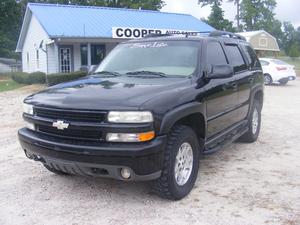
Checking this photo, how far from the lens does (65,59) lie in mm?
26672

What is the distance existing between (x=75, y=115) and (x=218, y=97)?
2.17m

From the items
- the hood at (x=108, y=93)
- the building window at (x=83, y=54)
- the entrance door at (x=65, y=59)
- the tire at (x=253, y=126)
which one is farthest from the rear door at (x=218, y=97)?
the building window at (x=83, y=54)

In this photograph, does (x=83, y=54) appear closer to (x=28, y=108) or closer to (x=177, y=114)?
(x=28, y=108)

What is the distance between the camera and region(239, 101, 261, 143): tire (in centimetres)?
744

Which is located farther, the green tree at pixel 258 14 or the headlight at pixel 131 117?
the green tree at pixel 258 14

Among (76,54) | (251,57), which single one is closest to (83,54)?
(76,54)

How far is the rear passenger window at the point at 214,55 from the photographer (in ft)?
18.7

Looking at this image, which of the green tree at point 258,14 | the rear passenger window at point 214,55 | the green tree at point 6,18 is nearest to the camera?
the rear passenger window at point 214,55

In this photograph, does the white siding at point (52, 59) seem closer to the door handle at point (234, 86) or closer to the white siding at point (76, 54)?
the white siding at point (76, 54)

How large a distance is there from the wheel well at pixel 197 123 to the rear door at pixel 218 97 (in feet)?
0.51

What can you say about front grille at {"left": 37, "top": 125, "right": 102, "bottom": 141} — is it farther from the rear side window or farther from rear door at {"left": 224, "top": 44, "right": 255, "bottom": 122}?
the rear side window

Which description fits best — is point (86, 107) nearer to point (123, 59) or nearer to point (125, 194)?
point (125, 194)

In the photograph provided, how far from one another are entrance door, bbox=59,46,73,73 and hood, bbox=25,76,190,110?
71.6ft

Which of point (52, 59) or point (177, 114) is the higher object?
point (177, 114)
